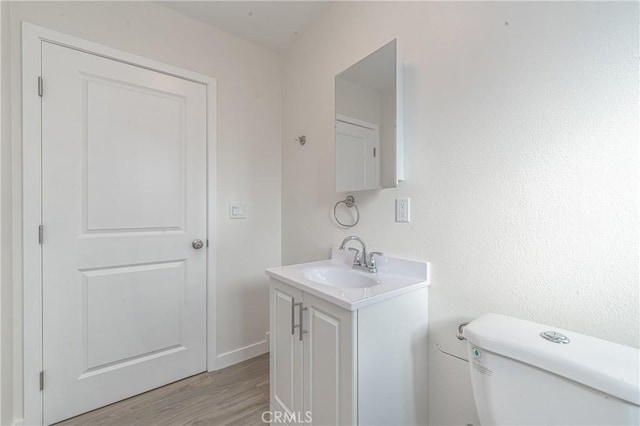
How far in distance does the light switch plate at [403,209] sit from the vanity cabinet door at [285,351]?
0.59 meters

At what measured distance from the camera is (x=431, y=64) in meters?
1.17

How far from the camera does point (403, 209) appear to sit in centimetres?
127

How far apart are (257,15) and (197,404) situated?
7.95ft

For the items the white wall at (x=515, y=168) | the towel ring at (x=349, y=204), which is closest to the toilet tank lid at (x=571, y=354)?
the white wall at (x=515, y=168)

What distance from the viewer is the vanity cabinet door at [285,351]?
115 cm

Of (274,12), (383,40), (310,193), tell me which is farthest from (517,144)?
(274,12)

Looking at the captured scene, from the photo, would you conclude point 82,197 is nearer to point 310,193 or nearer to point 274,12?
point 310,193

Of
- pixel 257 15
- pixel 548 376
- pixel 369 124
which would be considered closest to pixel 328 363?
pixel 548 376

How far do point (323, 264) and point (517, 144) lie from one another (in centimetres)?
107

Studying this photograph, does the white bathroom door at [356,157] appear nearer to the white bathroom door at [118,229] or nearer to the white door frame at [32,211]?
the white bathroom door at [118,229]

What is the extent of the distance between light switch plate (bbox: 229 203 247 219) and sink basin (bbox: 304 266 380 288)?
86cm

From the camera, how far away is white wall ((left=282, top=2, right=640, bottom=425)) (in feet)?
2.46

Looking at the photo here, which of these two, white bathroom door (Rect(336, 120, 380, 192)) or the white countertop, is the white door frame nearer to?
the white countertop

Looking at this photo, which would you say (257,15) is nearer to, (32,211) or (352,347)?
(32,211)
